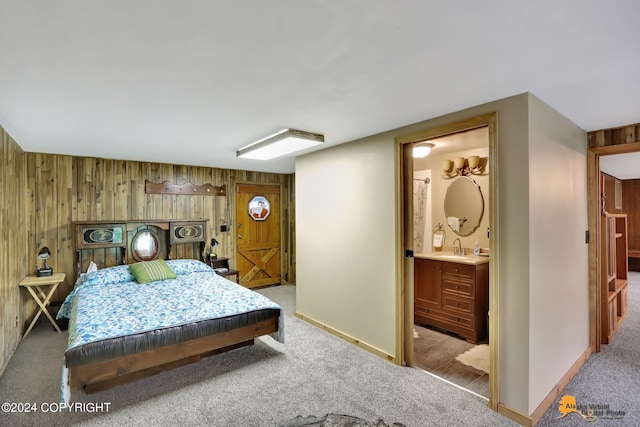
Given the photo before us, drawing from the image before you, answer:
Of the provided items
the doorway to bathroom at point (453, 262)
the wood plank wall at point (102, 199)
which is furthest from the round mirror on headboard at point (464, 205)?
the wood plank wall at point (102, 199)

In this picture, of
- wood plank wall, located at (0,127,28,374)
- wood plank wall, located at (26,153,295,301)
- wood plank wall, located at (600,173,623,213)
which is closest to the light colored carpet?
wood plank wall, located at (26,153,295,301)

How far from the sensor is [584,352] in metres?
3.05

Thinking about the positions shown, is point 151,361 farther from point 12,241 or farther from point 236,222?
point 236,222

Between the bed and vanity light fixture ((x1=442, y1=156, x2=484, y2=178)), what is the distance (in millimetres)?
2955

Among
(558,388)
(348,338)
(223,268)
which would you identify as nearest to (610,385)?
(558,388)

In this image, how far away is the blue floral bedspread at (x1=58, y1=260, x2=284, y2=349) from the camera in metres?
2.57

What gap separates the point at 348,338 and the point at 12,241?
3.58 m

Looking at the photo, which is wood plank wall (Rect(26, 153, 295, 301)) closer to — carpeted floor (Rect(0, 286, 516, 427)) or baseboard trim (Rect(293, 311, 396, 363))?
carpeted floor (Rect(0, 286, 516, 427))

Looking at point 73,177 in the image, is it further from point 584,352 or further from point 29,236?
point 584,352

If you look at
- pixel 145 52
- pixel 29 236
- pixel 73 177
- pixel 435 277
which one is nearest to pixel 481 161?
pixel 435 277

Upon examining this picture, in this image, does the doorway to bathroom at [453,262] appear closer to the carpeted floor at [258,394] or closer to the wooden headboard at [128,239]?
the carpeted floor at [258,394]

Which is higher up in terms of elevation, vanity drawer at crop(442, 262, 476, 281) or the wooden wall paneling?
the wooden wall paneling

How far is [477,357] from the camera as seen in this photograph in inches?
124

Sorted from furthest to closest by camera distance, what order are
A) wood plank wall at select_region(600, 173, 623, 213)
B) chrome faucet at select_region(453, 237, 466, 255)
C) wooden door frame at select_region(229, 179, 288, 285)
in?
wood plank wall at select_region(600, 173, 623, 213) → wooden door frame at select_region(229, 179, 288, 285) → chrome faucet at select_region(453, 237, 466, 255)
